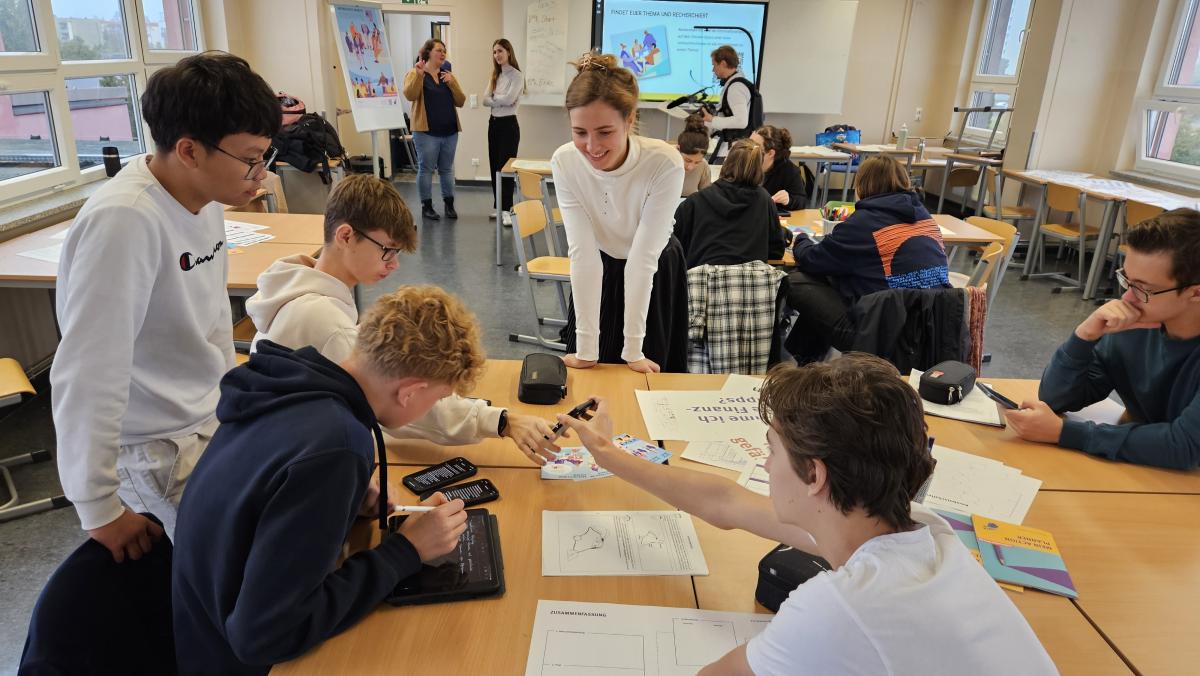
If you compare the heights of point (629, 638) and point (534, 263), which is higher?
point (629, 638)

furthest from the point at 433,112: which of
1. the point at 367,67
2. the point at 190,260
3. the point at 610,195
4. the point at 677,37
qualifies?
the point at 190,260

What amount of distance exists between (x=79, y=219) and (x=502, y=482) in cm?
92

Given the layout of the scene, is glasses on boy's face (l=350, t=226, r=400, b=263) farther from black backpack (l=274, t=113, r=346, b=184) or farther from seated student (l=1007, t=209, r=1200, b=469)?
black backpack (l=274, t=113, r=346, b=184)

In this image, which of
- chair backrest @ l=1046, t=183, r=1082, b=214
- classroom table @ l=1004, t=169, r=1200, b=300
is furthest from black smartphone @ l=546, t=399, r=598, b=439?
chair backrest @ l=1046, t=183, r=1082, b=214

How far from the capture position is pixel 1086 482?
1651 mm

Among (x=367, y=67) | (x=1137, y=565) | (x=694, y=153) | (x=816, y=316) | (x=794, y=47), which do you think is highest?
(x=794, y=47)

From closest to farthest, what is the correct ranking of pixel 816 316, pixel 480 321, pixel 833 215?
pixel 816 316 → pixel 833 215 → pixel 480 321

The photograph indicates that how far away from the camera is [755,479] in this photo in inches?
61.7

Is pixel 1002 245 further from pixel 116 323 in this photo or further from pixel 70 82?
pixel 70 82

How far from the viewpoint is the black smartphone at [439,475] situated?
4.83 feet

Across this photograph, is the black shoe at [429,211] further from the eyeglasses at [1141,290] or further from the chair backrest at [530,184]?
the eyeglasses at [1141,290]

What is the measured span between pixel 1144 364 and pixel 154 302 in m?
2.32

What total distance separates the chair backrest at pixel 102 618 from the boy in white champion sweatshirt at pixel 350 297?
503mm

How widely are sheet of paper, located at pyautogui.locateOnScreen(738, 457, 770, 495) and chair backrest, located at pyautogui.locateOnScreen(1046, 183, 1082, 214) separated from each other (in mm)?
5361
